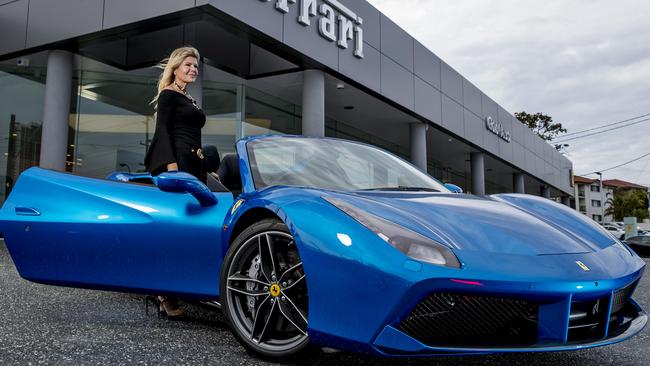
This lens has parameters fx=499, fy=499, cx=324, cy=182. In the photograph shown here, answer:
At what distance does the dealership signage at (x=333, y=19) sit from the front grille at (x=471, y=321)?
25.2 feet

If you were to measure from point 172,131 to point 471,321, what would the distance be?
7.27 feet

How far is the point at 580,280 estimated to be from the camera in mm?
1588

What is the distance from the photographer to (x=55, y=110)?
29.8 feet

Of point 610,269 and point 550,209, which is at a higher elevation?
point 550,209

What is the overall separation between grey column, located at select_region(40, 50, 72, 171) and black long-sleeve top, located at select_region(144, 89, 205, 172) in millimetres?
7040

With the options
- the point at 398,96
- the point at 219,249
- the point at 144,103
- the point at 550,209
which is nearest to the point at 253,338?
the point at 219,249

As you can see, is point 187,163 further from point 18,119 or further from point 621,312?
point 18,119

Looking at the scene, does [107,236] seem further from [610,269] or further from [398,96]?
[398,96]

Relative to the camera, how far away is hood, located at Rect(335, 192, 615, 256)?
5.64 feet

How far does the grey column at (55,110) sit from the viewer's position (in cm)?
905

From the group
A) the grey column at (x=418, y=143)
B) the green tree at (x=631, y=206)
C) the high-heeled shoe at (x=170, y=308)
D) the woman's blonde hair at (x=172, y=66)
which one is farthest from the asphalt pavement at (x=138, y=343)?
the green tree at (x=631, y=206)

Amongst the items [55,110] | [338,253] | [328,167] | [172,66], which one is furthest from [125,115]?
[338,253]

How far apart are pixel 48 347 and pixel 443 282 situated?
1.73 metres

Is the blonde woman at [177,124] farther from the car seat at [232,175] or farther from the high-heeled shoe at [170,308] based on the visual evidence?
the high-heeled shoe at [170,308]
